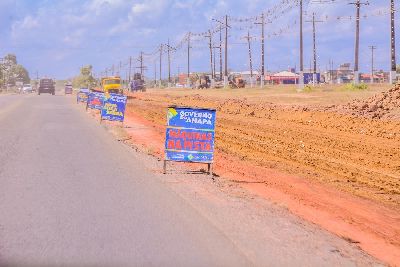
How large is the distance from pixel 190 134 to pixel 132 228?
545 centimetres

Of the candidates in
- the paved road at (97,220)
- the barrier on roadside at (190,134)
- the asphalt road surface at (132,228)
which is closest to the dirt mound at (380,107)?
the paved road at (97,220)

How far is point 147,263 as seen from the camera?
23.5ft

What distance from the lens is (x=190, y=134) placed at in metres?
14.2

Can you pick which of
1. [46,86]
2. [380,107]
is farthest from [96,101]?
[46,86]

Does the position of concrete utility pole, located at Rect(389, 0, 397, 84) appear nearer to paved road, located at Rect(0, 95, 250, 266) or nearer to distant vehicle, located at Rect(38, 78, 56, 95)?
paved road, located at Rect(0, 95, 250, 266)

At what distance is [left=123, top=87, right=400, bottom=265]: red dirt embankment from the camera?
35.7 ft

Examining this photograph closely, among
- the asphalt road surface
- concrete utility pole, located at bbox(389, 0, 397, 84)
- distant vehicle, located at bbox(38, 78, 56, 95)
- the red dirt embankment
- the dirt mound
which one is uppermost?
concrete utility pole, located at bbox(389, 0, 397, 84)

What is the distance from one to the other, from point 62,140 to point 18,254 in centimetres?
1567

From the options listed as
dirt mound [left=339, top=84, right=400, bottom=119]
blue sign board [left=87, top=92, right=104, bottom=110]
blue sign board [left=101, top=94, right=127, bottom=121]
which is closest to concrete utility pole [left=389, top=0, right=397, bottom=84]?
dirt mound [left=339, top=84, right=400, bottom=119]

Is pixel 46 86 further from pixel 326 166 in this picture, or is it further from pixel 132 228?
pixel 132 228

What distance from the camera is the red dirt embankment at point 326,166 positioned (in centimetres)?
1087

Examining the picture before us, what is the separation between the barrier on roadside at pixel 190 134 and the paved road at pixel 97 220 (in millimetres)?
803

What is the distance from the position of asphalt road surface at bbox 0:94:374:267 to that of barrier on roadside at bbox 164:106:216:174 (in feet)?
2.54

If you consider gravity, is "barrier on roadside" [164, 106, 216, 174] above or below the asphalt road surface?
above
